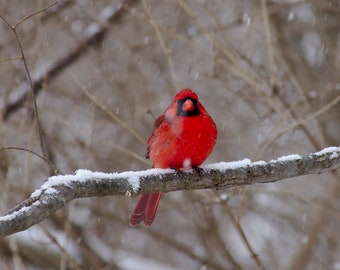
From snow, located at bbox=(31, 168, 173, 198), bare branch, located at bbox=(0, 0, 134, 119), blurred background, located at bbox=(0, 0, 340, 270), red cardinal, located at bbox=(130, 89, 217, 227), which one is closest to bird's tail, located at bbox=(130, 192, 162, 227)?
red cardinal, located at bbox=(130, 89, 217, 227)

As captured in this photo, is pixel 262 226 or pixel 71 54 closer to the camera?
pixel 71 54

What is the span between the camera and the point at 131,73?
19.6ft

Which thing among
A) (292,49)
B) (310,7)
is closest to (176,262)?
(292,49)

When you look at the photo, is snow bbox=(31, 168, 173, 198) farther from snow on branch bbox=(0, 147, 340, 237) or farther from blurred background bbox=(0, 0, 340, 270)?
blurred background bbox=(0, 0, 340, 270)

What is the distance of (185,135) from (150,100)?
6.73 ft

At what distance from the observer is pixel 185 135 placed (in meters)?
3.75

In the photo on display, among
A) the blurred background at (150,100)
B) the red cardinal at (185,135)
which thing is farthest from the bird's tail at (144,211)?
the blurred background at (150,100)

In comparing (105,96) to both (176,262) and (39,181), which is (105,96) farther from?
(176,262)

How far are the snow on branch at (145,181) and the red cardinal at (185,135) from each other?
195 mm

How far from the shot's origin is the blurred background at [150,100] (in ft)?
18.2

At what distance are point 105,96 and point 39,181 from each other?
1.07 m

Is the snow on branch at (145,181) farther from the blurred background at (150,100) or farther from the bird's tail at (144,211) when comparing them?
the blurred background at (150,100)

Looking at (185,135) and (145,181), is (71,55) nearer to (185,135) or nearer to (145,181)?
(185,135)

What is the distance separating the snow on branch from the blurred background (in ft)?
5.30
